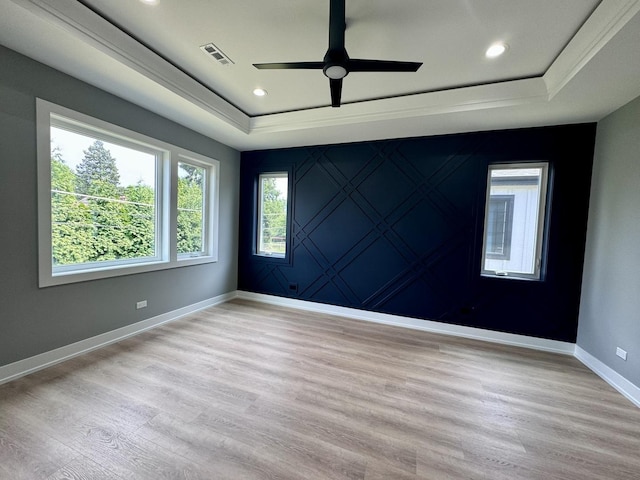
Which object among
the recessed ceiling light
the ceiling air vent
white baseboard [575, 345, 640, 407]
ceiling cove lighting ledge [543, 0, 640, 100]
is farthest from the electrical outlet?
the ceiling air vent

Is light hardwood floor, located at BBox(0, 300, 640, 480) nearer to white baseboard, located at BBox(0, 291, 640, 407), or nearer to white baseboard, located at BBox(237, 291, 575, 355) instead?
white baseboard, located at BBox(0, 291, 640, 407)

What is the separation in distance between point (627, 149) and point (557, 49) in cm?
126

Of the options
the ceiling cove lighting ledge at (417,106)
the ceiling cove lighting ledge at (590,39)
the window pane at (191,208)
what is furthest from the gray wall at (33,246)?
the ceiling cove lighting ledge at (590,39)

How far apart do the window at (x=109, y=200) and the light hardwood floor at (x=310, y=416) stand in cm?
98

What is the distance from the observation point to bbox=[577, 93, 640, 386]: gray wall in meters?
2.33

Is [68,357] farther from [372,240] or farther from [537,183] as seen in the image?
[537,183]

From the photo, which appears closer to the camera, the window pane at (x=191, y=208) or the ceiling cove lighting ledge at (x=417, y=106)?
the ceiling cove lighting ledge at (x=417, y=106)

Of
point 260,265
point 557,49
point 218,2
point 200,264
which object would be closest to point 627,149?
point 557,49

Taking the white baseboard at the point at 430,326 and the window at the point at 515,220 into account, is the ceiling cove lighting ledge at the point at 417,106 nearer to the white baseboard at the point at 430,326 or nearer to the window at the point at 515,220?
the window at the point at 515,220

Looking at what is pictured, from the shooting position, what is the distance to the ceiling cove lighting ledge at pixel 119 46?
69.1 inches

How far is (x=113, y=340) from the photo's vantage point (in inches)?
114

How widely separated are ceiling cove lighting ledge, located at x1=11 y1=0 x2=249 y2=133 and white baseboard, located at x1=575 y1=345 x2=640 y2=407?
4949mm

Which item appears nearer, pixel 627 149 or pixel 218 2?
pixel 218 2

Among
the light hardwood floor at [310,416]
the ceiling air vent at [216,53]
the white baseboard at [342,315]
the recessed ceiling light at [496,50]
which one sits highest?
the recessed ceiling light at [496,50]
